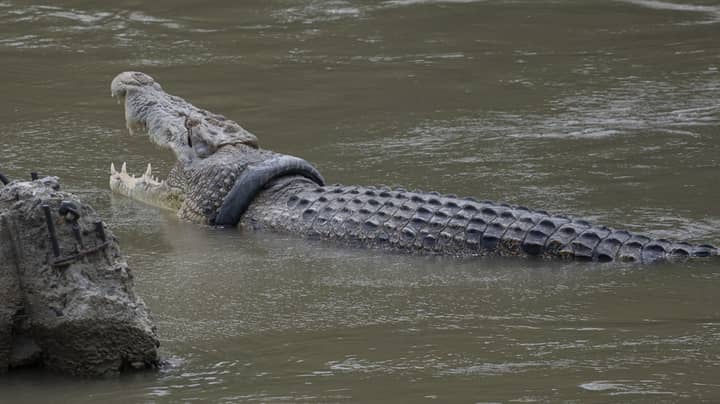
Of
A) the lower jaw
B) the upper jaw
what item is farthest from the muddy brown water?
the upper jaw

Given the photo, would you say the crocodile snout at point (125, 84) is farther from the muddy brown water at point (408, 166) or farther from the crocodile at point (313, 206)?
the muddy brown water at point (408, 166)

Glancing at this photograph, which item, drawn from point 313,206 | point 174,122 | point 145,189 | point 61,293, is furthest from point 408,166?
point 61,293

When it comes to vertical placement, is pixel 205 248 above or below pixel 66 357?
below

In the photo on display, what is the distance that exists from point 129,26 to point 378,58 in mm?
2554

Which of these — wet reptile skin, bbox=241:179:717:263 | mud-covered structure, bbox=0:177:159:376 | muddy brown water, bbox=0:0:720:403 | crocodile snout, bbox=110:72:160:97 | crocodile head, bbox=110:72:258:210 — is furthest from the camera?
crocodile snout, bbox=110:72:160:97

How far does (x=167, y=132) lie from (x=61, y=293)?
400 centimetres

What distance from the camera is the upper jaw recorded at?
295 inches

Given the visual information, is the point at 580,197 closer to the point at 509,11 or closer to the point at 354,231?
the point at 354,231

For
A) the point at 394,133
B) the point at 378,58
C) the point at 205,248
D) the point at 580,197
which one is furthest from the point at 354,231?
the point at 378,58

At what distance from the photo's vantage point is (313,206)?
679cm

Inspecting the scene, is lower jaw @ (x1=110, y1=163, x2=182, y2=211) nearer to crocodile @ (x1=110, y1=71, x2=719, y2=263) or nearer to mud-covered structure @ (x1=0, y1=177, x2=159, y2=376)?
crocodile @ (x1=110, y1=71, x2=719, y2=263)

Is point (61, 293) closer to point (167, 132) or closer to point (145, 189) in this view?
point (145, 189)

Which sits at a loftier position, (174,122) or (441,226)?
(174,122)

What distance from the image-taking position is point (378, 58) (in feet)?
34.9
